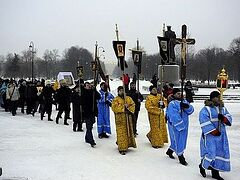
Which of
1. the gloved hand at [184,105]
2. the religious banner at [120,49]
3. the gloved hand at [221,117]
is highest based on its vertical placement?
the religious banner at [120,49]

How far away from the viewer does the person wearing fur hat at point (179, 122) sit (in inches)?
323

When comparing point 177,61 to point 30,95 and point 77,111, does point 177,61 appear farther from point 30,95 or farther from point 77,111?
point 77,111

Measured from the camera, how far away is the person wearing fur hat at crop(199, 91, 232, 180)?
700 centimetres

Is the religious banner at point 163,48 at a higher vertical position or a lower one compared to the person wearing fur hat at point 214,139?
higher

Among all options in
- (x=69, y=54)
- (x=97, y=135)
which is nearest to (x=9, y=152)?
(x=97, y=135)

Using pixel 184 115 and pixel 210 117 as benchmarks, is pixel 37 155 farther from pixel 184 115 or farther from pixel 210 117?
pixel 210 117

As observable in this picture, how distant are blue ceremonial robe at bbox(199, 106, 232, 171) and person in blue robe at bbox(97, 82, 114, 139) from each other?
492 centimetres

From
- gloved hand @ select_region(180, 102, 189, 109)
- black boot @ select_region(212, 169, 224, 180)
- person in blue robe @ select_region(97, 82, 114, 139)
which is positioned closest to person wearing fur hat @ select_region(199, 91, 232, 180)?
black boot @ select_region(212, 169, 224, 180)

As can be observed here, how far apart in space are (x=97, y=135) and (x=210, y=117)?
18.7 feet

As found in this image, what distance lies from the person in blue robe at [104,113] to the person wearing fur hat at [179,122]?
358 cm

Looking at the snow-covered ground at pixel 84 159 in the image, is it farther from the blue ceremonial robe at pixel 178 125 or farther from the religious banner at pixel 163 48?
the religious banner at pixel 163 48

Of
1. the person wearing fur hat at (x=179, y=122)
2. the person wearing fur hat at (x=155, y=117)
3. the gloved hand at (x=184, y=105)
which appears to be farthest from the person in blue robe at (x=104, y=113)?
the gloved hand at (x=184, y=105)

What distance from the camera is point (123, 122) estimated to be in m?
9.41

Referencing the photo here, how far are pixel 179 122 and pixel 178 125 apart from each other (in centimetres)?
7
